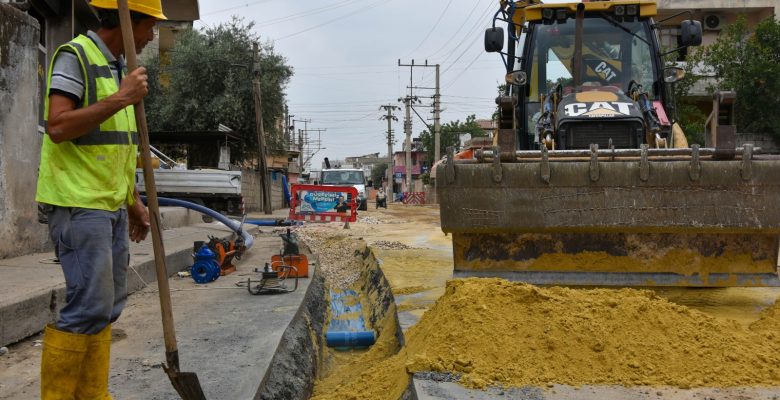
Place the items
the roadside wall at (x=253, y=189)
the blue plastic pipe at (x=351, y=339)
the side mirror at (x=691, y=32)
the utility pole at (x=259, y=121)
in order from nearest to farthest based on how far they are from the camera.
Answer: the blue plastic pipe at (x=351, y=339), the side mirror at (x=691, y=32), the utility pole at (x=259, y=121), the roadside wall at (x=253, y=189)

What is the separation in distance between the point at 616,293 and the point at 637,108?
2537 millimetres

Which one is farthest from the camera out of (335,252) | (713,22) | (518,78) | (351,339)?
(713,22)

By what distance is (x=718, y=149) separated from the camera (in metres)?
5.39

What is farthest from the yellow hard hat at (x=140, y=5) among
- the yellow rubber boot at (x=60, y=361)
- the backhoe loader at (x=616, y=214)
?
the backhoe loader at (x=616, y=214)

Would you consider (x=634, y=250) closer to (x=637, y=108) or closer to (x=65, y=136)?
(x=637, y=108)

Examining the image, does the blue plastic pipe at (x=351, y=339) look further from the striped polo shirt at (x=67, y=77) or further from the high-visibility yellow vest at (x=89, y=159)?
the striped polo shirt at (x=67, y=77)

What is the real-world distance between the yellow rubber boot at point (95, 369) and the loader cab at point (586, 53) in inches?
207

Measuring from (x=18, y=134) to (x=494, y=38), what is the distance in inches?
192

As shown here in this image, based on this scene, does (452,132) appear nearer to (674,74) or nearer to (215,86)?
(215,86)

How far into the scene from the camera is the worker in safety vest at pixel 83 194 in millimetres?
2537

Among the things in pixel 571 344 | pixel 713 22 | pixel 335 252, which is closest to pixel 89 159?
pixel 571 344

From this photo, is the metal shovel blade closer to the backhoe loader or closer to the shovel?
the shovel

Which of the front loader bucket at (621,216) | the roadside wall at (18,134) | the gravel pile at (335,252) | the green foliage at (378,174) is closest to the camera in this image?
the front loader bucket at (621,216)

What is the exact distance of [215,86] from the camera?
29.9 metres
